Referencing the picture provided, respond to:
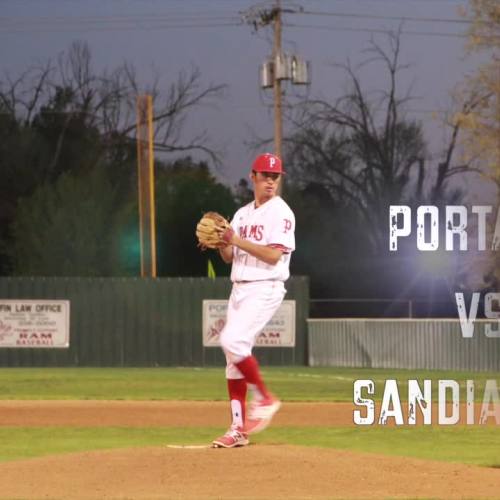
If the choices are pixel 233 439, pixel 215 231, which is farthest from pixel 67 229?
pixel 215 231

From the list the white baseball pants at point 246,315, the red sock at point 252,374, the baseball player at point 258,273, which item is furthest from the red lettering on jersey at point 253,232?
the red sock at point 252,374

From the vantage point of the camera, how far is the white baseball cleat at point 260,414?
7676 millimetres

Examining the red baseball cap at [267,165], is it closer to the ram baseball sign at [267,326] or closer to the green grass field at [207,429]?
the green grass field at [207,429]

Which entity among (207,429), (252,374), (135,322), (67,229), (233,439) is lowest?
(207,429)

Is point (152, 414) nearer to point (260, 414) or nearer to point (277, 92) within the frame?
point (260, 414)

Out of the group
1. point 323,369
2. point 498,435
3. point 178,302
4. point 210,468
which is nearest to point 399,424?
point 498,435

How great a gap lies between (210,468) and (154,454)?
0.74 meters

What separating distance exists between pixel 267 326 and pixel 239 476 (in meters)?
19.1

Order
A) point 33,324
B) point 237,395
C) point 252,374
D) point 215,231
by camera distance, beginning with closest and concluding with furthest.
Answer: point 215,231, point 252,374, point 237,395, point 33,324

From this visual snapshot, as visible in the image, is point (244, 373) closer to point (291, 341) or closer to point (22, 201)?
point (291, 341)

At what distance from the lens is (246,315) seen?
7602mm

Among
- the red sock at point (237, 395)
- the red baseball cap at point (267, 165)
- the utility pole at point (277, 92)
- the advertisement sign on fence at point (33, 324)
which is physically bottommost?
the advertisement sign on fence at point (33, 324)

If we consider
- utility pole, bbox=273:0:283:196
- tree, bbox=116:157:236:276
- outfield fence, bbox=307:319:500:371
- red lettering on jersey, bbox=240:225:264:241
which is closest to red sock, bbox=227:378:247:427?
red lettering on jersey, bbox=240:225:264:241

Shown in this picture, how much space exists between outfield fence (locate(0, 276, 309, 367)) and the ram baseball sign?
13 cm
